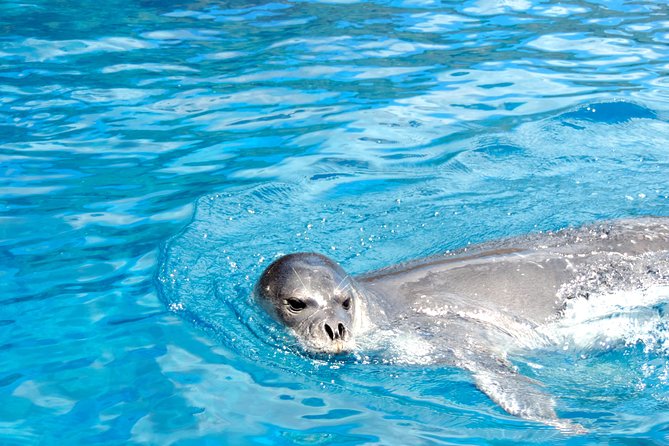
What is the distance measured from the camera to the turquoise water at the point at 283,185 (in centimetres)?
516

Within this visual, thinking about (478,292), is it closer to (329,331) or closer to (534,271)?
(534,271)

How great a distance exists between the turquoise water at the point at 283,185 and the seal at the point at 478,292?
186 millimetres

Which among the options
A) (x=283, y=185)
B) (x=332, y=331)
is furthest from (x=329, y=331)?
(x=283, y=185)

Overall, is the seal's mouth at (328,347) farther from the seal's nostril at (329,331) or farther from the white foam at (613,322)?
the white foam at (613,322)

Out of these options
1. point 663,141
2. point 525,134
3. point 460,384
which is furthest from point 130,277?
point 663,141

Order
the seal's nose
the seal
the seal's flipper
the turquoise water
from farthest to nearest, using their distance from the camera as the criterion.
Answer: the seal
the seal's nose
the turquoise water
the seal's flipper

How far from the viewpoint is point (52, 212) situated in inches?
309

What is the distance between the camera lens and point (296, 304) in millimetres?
5688

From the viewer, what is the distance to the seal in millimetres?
5590

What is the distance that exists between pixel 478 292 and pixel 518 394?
3.54ft

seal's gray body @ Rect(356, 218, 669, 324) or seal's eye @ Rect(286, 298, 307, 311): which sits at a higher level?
seal's eye @ Rect(286, 298, 307, 311)

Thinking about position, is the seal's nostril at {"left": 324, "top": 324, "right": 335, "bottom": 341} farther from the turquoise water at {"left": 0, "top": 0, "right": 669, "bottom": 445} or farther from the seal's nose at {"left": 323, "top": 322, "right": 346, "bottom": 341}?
the turquoise water at {"left": 0, "top": 0, "right": 669, "bottom": 445}

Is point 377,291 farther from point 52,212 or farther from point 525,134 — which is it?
point 525,134

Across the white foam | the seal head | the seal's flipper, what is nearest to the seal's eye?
the seal head
